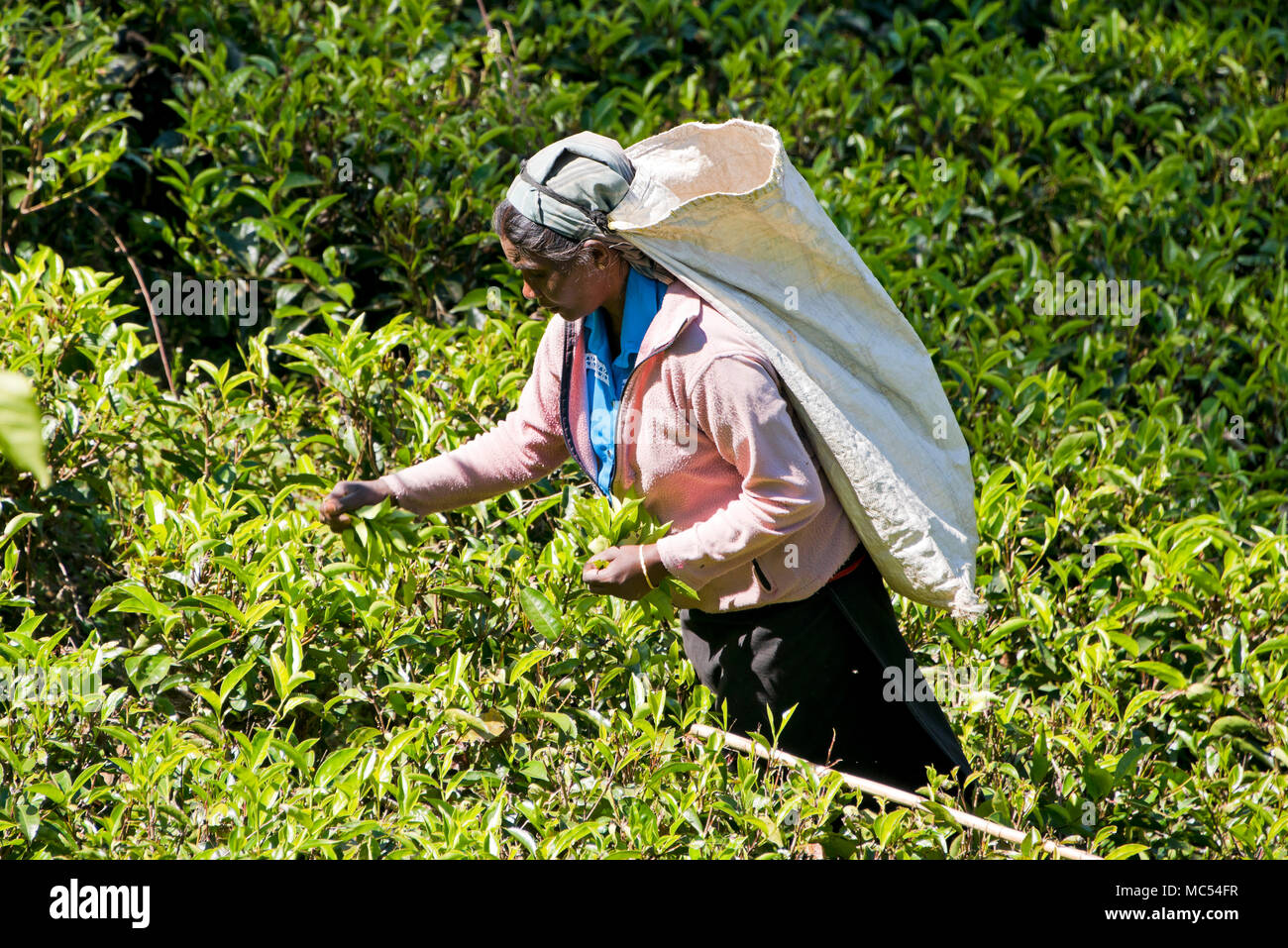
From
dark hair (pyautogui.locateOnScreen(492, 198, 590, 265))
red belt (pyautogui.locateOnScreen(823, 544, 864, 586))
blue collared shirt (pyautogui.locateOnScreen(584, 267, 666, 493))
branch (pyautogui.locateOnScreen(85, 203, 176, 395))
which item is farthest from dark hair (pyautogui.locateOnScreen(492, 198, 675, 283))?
branch (pyautogui.locateOnScreen(85, 203, 176, 395))

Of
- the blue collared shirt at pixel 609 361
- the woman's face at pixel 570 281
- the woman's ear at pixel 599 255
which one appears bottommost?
the blue collared shirt at pixel 609 361

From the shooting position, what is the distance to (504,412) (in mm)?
3451

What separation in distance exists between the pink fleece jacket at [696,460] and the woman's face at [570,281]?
0.11 metres

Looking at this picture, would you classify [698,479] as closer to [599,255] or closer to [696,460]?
[696,460]

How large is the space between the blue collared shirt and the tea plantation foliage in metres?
0.12

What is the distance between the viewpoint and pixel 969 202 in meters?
4.67

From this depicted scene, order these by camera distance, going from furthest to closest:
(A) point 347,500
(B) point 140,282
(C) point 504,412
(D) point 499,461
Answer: (B) point 140,282 < (C) point 504,412 < (D) point 499,461 < (A) point 347,500

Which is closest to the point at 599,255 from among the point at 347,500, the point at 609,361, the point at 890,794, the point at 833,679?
the point at 609,361

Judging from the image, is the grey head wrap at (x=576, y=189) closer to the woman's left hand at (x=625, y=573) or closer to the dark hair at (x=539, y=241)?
the dark hair at (x=539, y=241)

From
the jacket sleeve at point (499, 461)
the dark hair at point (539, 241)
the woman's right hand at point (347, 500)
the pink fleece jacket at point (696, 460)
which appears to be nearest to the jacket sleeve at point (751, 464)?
the pink fleece jacket at point (696, 460)

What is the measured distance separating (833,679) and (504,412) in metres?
1.29

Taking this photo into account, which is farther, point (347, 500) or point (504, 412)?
point (504, 412)

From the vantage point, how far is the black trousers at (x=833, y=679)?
2.52 meters

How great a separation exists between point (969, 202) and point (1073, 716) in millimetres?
2330
